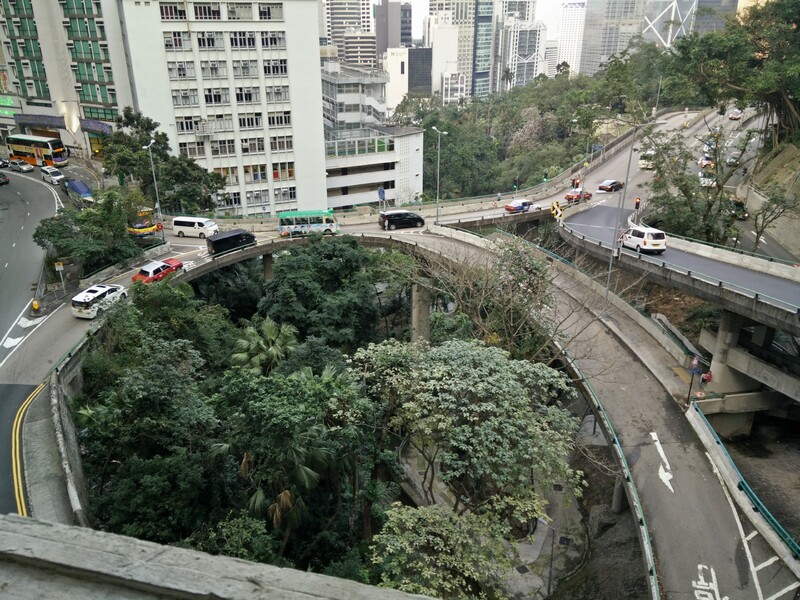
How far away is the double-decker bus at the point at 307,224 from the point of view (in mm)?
42312

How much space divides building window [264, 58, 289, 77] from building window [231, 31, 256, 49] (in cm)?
210

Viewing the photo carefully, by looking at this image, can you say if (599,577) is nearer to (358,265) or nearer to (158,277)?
(358,265)

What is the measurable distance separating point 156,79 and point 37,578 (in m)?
60.2

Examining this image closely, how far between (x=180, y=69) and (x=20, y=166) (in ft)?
73.9

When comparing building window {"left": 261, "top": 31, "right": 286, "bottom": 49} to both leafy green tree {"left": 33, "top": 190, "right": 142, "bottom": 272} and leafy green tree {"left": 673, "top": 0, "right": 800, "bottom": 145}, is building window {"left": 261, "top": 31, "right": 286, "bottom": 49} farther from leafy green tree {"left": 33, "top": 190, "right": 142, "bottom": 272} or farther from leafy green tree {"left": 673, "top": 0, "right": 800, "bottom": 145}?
leafy green tree {"left": 673, "top": 0, "right": 800, "bottom": 145}

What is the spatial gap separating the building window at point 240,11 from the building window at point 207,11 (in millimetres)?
1076

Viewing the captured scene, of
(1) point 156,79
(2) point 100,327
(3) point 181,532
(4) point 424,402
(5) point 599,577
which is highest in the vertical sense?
(1) point 156,79

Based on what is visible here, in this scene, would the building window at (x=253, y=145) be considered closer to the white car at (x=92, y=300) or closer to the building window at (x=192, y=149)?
the building window at (x=192, y=149)

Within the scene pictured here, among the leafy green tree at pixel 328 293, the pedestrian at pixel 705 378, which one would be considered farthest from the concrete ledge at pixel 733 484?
the leafy green tree at pixel 328 293

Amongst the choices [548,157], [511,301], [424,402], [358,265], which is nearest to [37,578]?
[424,402]

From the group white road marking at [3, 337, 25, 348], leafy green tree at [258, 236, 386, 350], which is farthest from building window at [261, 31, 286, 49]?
white road marking at [3, 337, 25, 348]

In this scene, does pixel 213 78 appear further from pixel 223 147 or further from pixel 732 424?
pixel 732 424

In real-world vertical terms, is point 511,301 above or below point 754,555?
above

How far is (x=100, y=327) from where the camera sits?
92.4 ft
